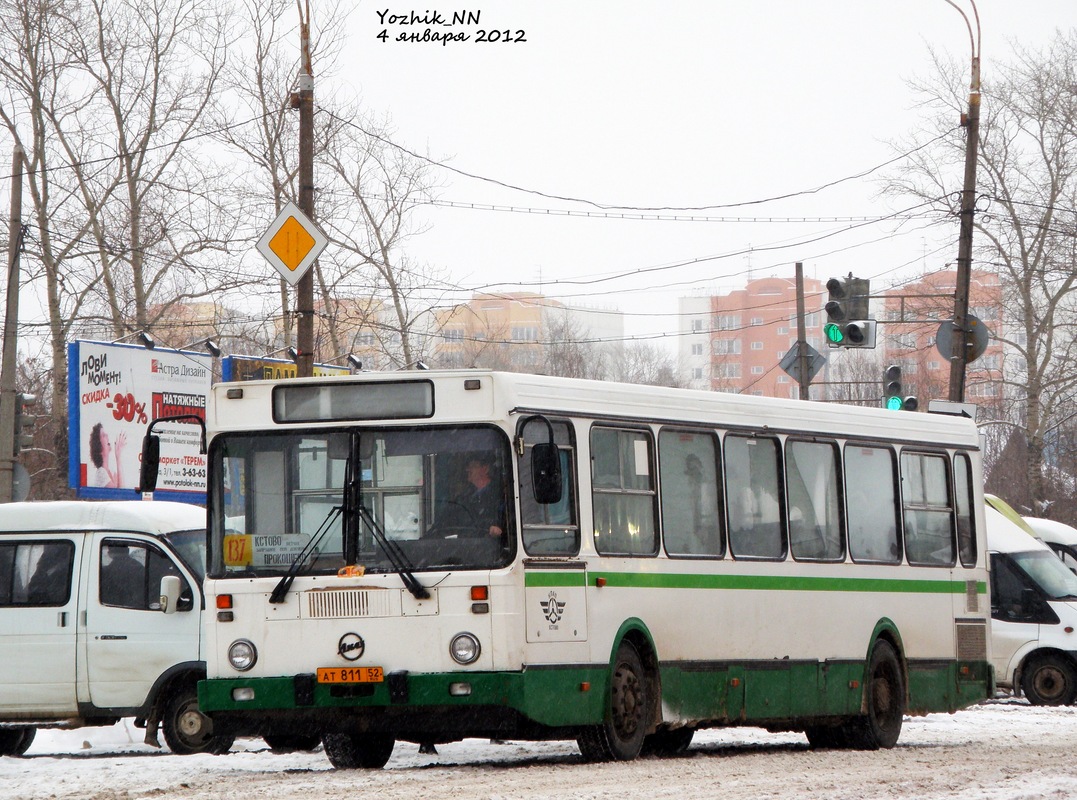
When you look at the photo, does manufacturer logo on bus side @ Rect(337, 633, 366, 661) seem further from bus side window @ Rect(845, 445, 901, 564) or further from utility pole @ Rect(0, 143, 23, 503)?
utility pole @ Rect(0, 143, 23, 503)

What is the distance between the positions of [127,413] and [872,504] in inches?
780

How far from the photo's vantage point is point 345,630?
1105cm

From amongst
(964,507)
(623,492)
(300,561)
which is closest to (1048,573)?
(964,507)

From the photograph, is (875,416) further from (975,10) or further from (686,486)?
(975,10)

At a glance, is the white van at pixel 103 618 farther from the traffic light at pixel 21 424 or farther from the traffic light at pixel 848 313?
the traffic light at pixel 848 313

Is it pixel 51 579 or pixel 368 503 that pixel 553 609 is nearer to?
pixel 368 503

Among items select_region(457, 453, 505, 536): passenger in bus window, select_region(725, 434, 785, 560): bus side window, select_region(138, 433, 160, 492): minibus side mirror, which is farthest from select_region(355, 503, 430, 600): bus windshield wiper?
select_region(725, 434, 785, 560): bus side window

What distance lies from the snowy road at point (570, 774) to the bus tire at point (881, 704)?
286mm

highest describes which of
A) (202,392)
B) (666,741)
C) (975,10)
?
(975,10)

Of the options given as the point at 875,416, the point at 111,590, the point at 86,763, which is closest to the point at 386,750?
the point at 86,763

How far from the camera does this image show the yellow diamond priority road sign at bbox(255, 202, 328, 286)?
61.2ft

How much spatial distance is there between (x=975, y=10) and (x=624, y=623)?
15662 millimetres

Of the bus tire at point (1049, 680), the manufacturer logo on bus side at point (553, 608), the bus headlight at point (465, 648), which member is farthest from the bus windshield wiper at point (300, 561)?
the bus tire at point (1049, 680)

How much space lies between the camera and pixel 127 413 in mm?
32156
